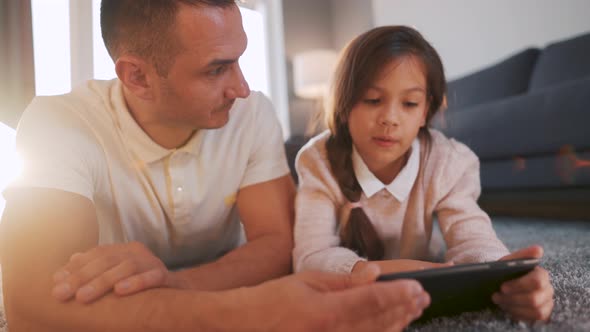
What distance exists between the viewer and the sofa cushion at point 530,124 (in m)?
1.40

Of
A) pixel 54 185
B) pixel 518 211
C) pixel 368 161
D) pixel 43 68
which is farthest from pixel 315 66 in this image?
pixel 54 185

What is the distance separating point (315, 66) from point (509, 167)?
208 cm

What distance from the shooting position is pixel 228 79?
2.72ft

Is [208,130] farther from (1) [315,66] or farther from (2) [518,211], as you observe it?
(1) [315,66]

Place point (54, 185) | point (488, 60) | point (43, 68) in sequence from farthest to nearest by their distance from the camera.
→ point (488, 60) → point (43, 68) → point (54, 185)

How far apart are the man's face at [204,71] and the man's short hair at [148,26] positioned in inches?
0.5

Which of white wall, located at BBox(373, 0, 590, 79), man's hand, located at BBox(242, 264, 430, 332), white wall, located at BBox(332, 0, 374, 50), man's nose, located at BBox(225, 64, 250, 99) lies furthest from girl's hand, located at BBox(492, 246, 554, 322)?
white wall, located at BBox(332, 0, 374, 50)

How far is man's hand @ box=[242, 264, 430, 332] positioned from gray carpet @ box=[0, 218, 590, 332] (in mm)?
170

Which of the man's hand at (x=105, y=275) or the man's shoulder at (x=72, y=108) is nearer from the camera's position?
the man's hand at (x=105, y=275)

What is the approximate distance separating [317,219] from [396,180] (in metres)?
0.18

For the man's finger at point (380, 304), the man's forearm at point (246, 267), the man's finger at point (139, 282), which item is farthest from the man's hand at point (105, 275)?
the man's finger at point (380, 304)

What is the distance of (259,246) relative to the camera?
84 cm

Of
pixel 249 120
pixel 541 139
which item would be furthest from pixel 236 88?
pixel 541 139

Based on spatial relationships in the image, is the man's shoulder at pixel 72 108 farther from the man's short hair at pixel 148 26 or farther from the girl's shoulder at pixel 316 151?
the girl's shoulder at pixel 316 151
